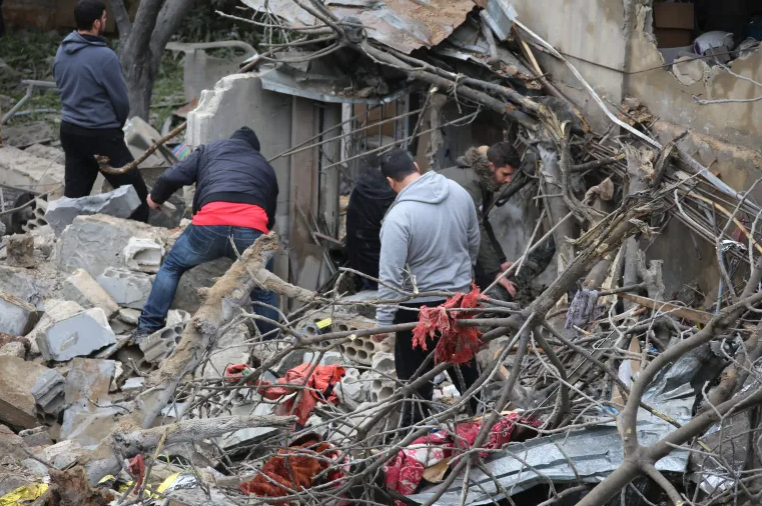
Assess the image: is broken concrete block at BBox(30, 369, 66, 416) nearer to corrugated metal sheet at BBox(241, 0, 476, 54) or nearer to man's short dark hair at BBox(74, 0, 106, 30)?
man's short dark hair at BBox(74, 0, 106, 30)

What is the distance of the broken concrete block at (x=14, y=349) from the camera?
6.73m

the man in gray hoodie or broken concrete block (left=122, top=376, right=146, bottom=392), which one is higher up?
the man in gray hoodie

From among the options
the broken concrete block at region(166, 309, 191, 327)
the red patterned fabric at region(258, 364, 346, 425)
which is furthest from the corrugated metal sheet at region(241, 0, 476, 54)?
the red patterned fabric at region(258, 364, 346, 425)

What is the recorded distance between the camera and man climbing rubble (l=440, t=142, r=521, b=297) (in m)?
7.04

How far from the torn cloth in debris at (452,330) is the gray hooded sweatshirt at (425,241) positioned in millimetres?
1450

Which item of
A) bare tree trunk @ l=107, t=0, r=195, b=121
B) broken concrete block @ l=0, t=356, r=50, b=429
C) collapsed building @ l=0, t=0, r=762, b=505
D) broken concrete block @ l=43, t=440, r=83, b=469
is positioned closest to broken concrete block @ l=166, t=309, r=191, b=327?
collapsed building @ l=0, t=0, r=762, b=505

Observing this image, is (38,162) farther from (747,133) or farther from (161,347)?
(747,133)

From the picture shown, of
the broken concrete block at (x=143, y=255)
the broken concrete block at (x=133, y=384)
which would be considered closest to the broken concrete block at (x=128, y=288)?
the broken concrete block at (x=143, y=255)

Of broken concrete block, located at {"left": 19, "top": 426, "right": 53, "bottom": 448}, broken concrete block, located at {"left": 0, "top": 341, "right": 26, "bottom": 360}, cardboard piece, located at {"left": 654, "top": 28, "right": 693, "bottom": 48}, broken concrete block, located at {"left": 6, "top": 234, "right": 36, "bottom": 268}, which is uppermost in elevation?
cardboard piece, located at {"left": 654, "top": 28, "right": 693, "bottom": 48}

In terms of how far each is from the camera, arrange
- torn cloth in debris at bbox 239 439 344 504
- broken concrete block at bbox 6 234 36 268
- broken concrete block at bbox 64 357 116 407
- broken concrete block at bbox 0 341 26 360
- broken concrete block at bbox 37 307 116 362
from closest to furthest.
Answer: torn cloth in debris at bbox 239 439 344 504
broken concrete block at bbox 64 357 116 407
broken concrete block at bbox 0 341 26 360
broken concrete block at bbox 37 307 116 362
broken concrete block at bbox 6 234 36 268

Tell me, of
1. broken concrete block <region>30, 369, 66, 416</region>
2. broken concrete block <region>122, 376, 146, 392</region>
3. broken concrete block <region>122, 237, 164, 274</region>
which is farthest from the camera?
broken concrete block <region>122, 237, 164, 274</region>

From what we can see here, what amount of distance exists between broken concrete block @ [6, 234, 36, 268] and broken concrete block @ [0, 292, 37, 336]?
875 millimetres

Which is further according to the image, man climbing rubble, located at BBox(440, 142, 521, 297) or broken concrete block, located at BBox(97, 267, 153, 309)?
broken concrete block, located at BBox(97, 267, 153, 309)

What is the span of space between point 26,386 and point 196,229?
1576 mm
